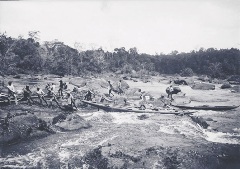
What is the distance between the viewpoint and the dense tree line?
1980 inches

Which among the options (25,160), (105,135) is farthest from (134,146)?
(25,160)

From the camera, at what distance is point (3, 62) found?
120 feet

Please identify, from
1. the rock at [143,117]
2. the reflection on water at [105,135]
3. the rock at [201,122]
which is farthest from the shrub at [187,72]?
the rock at [143,117]

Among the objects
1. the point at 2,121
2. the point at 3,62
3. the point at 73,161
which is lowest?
the point at 73,161

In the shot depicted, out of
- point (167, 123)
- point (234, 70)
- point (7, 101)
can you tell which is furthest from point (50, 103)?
point (234, 70)

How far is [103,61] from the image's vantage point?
6462cm

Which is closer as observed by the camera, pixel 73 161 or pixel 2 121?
pixel 73 161

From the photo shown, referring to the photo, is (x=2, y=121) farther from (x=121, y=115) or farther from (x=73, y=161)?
(x=121, y=115)

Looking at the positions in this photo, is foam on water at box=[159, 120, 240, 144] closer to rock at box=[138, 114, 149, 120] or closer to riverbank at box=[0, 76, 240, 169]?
riverbank at box=[0, 76, 240, 169]

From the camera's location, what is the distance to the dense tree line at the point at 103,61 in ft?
165

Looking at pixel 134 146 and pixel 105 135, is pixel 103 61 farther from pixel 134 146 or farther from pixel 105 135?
pixel 134 146

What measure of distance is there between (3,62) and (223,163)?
35.5m

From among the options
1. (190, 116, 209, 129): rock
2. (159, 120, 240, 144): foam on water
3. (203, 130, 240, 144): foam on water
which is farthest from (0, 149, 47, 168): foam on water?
(190, 116, 209, 129): rock

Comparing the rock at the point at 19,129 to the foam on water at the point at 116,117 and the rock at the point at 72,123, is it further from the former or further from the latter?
the foam on water at the point at 116,117
